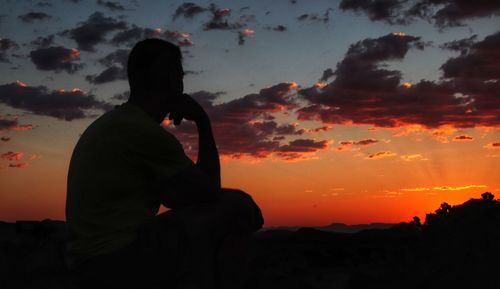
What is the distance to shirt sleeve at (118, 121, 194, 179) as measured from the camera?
322cm

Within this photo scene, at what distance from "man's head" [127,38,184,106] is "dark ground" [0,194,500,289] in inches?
73.5

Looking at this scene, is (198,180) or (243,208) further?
(243,208)

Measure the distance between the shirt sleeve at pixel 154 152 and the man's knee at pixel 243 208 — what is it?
0.37 m

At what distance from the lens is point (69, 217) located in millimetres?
3314

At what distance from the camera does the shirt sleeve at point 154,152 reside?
3217 mm

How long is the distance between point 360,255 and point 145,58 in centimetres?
431

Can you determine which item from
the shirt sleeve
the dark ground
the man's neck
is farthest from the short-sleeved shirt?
the dark ground

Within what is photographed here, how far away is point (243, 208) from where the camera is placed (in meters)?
3.44

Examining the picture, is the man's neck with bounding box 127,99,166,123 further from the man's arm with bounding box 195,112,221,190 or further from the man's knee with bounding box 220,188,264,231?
the man's knee with bounding box 220,188,264,231

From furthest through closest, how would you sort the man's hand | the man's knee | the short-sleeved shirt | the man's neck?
1. the man's hand
2. the man's neck
3. the man's knee
4. the short-sleeved shirt

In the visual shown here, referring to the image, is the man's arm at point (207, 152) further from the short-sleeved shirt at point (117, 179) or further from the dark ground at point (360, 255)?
the dark ground at point (360, 255)

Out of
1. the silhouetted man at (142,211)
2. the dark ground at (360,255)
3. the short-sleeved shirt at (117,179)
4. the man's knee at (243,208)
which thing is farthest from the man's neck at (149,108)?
the dark ground at (360,255)

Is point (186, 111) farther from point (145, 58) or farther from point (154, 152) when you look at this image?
point (154, 152)

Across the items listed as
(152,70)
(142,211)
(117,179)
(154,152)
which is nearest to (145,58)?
(152,70)
